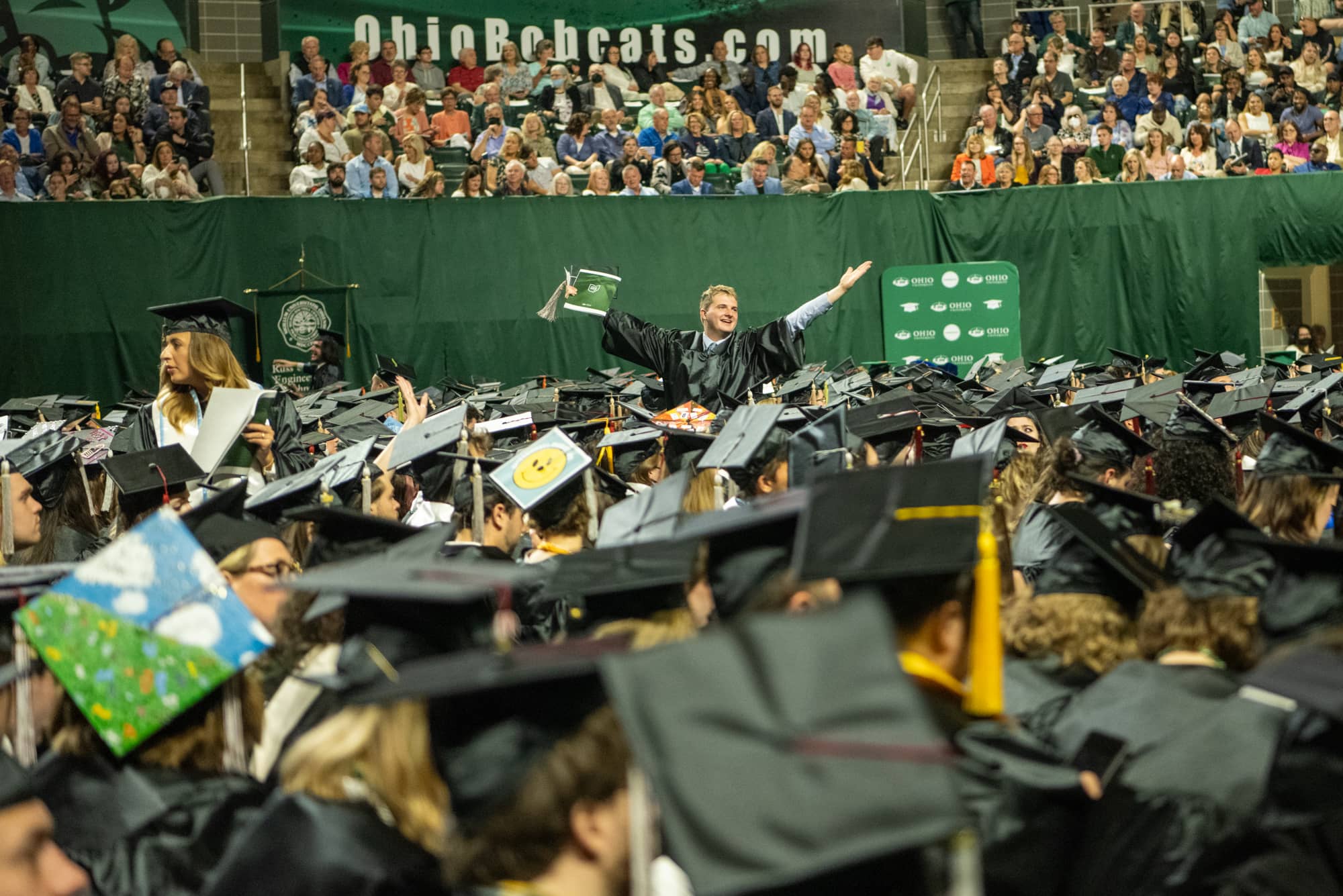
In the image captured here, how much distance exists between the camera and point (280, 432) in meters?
6.28

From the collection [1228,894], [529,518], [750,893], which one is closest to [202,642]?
[750,893]

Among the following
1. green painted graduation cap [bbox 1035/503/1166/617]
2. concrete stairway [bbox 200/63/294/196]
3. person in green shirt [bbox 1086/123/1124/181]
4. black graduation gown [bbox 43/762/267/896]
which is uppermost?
concrete stairway [bbox 200/63/294/196]

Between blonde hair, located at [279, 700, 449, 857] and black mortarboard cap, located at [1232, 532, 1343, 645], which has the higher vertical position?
black mortarboard cap, located at [1232, 532, 1343, 645]

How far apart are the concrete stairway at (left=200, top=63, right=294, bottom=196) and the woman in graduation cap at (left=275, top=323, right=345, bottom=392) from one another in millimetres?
3023

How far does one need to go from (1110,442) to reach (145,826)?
440cm

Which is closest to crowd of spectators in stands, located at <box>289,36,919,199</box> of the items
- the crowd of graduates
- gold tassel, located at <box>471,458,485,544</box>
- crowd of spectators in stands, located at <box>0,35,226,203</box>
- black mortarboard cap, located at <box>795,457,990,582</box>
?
crowd of spectators in stands, located at <box>0,35,226,203</box>

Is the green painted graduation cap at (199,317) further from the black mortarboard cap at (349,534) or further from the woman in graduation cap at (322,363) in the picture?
the woman in graduation cap at (322,363)

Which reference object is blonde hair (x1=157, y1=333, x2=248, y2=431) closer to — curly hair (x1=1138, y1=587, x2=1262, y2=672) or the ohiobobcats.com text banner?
curly hair (x1=1138, y1=587, x2=1262, y2=672)

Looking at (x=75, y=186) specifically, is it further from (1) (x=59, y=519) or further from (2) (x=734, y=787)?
(2) (x=734, y=787)

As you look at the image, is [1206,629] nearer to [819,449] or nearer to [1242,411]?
[819,449]

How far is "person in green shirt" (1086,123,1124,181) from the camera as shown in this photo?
18.6 meters

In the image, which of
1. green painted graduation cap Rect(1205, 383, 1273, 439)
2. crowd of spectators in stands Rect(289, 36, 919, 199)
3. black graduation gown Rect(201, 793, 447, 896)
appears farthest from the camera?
crowd of spectators in stands Rect(289, 36, 919, 199)

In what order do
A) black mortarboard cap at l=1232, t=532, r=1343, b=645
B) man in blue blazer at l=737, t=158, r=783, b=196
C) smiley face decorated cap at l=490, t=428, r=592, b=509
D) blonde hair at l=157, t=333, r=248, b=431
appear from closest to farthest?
1. black mortarboard cap at l=1232, t=532, r=1343, b=645
2. smiley face decorated cap at l=490, t=428, r=592, b=509
3. blonde hair at l=157, t=333, r=248, b=431
4. man in blue blazer at l=737, t=158, r=783, b=196

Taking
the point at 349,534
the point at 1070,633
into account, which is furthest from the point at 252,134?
the point at 1070,633
